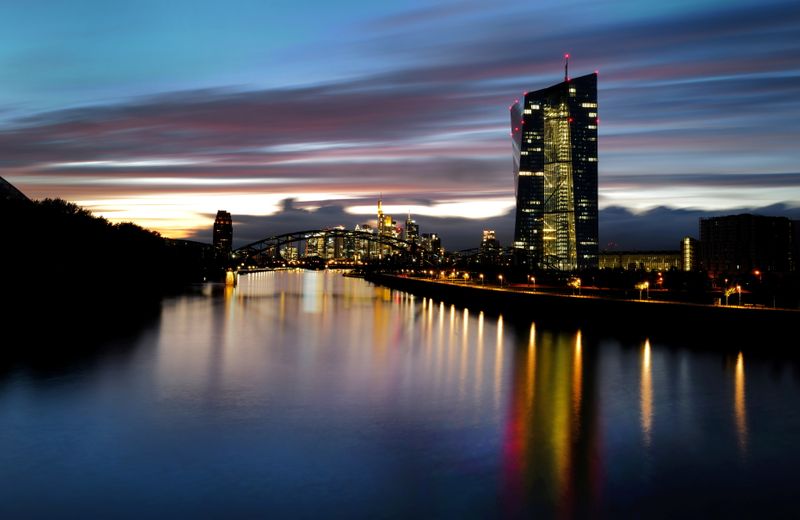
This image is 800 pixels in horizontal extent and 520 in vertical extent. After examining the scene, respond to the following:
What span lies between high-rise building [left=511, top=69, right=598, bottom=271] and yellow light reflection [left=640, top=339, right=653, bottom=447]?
144 metres

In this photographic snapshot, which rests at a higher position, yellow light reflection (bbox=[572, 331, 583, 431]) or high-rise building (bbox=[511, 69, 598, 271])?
high-rise building (bbox=[511, 69, 598, 271])

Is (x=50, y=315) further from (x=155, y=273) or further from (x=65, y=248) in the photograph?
(x=155, y=273)

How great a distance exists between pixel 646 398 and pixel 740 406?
2641 millimetres

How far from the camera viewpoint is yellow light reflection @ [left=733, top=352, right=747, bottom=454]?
17359 millimetres

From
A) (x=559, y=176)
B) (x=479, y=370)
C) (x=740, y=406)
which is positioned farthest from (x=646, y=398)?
(x=559, y=176)

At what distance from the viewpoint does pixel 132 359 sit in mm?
30000

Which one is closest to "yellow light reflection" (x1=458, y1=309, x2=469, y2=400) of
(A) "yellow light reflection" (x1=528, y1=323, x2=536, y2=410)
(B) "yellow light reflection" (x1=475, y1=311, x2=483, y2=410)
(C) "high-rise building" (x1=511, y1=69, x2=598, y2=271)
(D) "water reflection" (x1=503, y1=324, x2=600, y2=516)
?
(B) "yellow light reflection" (x1=475, y1=311, x2=483, y2=410)

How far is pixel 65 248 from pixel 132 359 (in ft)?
104

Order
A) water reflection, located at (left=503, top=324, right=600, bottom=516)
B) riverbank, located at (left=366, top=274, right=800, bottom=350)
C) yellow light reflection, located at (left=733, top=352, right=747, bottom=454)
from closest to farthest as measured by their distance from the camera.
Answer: water reflection, located at (left=503, top=324, right=600, bottom=516) → yellow light reflection, located at (left=733, top=352, right=747, bottom=454) → riverbank, located at (left=366, top=274, right=800, bottom=350)

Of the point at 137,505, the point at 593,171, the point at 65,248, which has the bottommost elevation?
the point at 137,505

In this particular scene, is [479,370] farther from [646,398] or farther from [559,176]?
[559,176]

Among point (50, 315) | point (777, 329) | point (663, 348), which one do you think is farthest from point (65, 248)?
point (777, 329)

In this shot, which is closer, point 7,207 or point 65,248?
point 7,207

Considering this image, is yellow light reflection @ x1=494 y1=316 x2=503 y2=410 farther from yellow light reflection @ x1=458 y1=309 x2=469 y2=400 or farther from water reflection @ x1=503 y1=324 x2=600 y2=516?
yellow light reflection @ x1=458 y1=309 x2=469 y2=400
